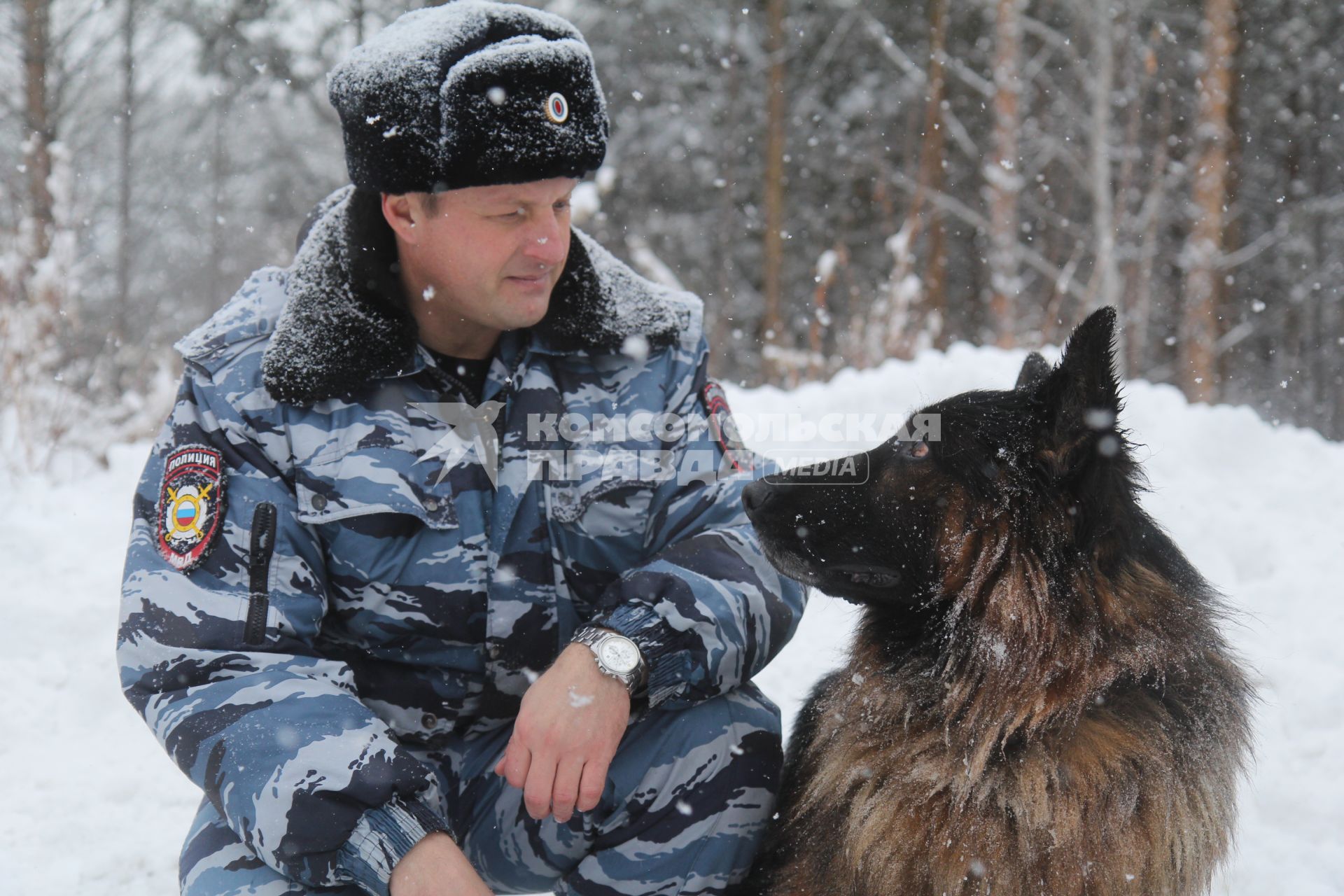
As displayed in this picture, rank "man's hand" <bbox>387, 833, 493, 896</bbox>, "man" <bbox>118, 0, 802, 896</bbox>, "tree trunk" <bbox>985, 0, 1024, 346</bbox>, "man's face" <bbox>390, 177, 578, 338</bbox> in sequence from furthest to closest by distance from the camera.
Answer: "tree trunk" <bbox>985, 0, 1024, 346</bbox> < "man's face" <bbox>390, 177, 578, 338</bbox> < "man" <bbox>118, 0, 802, 896</bbox> < "man's hand" <bbox>387, 833, 493, 896</bbox>

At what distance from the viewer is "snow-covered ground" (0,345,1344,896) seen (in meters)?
2.65

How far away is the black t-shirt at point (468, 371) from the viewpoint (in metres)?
2.34

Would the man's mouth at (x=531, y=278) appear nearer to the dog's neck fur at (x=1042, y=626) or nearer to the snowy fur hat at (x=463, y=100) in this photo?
the snowy fur hat at (x=463, y=100)

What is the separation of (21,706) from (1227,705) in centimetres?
367

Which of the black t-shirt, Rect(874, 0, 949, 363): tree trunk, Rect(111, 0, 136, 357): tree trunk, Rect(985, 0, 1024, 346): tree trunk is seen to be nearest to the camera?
the black t-shirt

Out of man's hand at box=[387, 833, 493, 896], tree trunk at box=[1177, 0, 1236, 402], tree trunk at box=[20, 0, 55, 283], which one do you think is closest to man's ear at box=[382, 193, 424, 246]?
man's hand at box=[387, 833, 493, 896]

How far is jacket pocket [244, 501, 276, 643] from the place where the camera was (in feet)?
6.08

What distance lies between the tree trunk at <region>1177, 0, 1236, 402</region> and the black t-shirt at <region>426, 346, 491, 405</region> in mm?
9014

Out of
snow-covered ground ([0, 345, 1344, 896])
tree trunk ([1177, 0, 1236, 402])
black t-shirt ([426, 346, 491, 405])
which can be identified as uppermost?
tree trunk ([1177, 0, 1236, 402])

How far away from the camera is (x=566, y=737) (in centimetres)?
182

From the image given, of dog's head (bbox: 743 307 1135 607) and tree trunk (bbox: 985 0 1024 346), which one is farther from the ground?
tree trunk (bbox: 985 0 1024 346)

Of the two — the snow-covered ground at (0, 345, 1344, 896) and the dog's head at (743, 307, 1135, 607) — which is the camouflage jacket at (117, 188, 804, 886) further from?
the snow-covered ground at (0, 345, 1344, 896)

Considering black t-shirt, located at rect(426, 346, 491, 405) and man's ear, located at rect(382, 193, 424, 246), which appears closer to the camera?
man's ear, located at rect(382, 193, 424, 246)

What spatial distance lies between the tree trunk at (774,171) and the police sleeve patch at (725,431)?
10.0 meters
